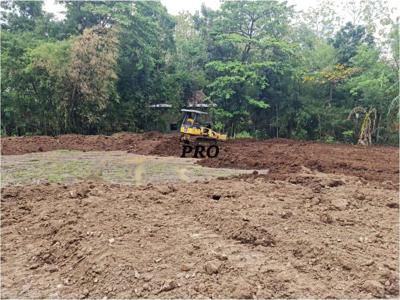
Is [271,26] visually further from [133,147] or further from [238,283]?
[238,283]

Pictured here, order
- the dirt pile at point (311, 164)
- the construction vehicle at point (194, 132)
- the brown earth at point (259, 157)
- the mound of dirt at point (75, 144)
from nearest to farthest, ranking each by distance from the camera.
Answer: the dirt pile at point (311, 164) < the brown earth at point (259, 157) < the construction vehicle at point (194, 132) < the mound of dirt at point (75, 144)

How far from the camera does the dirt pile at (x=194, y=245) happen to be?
3107 mm

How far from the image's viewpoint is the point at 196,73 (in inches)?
857

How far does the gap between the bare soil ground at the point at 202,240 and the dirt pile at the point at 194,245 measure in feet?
0.04

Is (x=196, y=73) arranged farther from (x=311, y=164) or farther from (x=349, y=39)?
(x=311, y=164)

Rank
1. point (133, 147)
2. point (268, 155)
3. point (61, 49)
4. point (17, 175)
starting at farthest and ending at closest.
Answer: point (61, 49) < point (133, 147) < point (268, 155) < point (17, 175)

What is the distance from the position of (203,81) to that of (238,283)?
62.3ft

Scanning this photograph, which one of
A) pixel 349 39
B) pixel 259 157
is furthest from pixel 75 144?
pixel 349 39

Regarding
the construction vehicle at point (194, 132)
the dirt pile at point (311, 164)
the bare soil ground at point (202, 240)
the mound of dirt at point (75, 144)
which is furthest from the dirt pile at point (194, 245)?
the mound of dirt at point (75, 144)

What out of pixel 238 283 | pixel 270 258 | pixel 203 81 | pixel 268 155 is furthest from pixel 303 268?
pixel 203 81

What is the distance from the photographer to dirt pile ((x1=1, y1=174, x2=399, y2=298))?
3.11 m

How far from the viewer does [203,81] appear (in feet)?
70.3

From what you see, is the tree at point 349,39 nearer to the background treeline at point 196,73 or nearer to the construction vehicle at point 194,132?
the background treeline at point 196,73

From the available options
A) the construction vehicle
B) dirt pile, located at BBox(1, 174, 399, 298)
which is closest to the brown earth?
the construction vehicle
